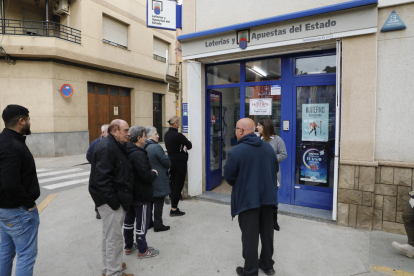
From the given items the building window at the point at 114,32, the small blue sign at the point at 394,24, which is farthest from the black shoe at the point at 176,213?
the building window at the point at 114,32

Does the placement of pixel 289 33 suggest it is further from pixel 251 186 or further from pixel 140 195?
pixel 140 195

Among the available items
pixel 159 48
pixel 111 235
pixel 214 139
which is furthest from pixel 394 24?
pixel 159 48

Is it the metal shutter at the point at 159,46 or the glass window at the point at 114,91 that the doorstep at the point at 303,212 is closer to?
the glass window at the point at 114,91

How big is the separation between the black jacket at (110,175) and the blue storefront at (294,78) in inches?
117

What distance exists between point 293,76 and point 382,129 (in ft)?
5.96

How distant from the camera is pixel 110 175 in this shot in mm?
2627

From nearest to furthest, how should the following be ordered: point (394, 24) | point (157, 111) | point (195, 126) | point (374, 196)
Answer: point (394, 24) → point (374, 196) → point (195, 126) → point (157, 111)

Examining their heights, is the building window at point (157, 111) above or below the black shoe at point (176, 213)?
above

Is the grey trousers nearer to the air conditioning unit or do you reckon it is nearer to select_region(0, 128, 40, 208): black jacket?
select_region(0, 128, 40, 208): black jacket

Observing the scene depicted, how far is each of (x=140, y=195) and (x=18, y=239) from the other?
4.09 ft

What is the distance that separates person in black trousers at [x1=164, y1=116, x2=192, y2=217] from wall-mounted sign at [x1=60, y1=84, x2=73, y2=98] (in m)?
9.71

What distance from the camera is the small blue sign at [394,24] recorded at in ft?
12.3

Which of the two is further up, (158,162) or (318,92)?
(318,92)

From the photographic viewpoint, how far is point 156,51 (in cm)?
1788
